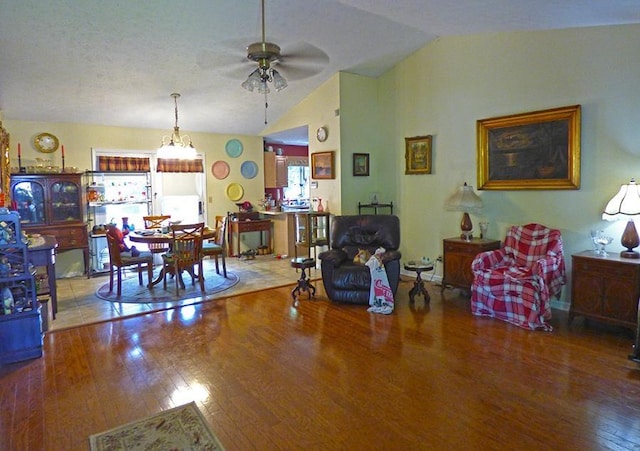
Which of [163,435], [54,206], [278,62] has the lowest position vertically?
[163,435]

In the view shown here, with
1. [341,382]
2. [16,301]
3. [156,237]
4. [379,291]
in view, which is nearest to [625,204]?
[379,291]

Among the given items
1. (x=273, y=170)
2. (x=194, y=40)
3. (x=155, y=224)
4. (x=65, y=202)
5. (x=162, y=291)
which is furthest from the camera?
(x=273, y=170)

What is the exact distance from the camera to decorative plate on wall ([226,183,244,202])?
25.1 ft

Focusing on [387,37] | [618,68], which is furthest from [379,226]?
[618,68]

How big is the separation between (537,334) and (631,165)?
1.78m

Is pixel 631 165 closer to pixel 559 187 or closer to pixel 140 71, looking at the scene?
pixel 559 187

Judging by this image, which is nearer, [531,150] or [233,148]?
[531,150]

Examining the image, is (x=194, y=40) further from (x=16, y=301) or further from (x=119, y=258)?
(x=16, y=301)

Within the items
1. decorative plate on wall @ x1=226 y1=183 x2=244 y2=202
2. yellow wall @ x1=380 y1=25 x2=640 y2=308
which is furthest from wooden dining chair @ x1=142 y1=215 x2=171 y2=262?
yellow wall @ x1=380 y1=25 x2=640 y2=308

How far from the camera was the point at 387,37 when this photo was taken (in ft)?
16.0

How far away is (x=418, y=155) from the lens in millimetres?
5613

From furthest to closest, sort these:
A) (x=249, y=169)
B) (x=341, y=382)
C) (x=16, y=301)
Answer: (x=249, y=169) < (x=16, y=301) < (x=341, y=382)

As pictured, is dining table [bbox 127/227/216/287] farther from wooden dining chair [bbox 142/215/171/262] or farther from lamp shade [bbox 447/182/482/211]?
lamp shade [bbox 447/182/482/211]

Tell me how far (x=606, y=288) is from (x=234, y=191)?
6009 millimetres
